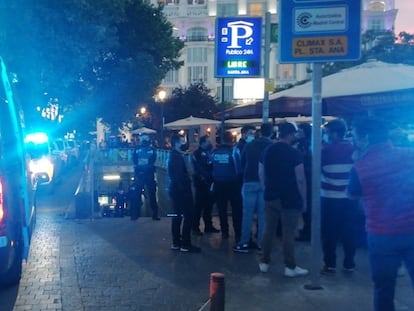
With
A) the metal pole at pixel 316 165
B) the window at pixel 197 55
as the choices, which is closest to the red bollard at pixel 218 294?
the metal pole at pixel 316 165

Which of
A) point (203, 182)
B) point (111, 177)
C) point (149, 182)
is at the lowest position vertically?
point (111, 177)

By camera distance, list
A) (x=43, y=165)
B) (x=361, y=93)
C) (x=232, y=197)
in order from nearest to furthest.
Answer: (x=361, y=93), (x=232, y=197), (x=43, y=165)

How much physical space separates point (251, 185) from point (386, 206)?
15.4 feet

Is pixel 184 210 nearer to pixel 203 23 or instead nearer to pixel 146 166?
pixel 146 166

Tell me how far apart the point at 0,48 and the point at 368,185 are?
17700 millimetres

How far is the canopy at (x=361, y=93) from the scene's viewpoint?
391 inches

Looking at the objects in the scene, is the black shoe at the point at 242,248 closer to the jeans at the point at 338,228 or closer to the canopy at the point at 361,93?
the jeans at the point at 338,228

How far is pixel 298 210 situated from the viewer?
26.5 feet

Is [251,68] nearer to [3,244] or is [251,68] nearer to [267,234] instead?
[267,234]

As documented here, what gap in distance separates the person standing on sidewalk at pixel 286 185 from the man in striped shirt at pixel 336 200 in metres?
0.48

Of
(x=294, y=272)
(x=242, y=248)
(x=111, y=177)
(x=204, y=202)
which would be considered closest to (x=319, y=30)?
(x=294, y=272)

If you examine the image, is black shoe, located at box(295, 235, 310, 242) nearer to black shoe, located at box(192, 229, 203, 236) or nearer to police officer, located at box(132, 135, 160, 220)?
black shoe, located at box(192, 229, 203, 236)

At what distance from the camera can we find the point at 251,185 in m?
9.70

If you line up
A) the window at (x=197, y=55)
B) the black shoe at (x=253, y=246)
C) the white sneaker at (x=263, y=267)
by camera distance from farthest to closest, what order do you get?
the window at (x=197, y=55) < the black shoe at (x=253, y=246) < the white sneaker at (x=263, y=267)
